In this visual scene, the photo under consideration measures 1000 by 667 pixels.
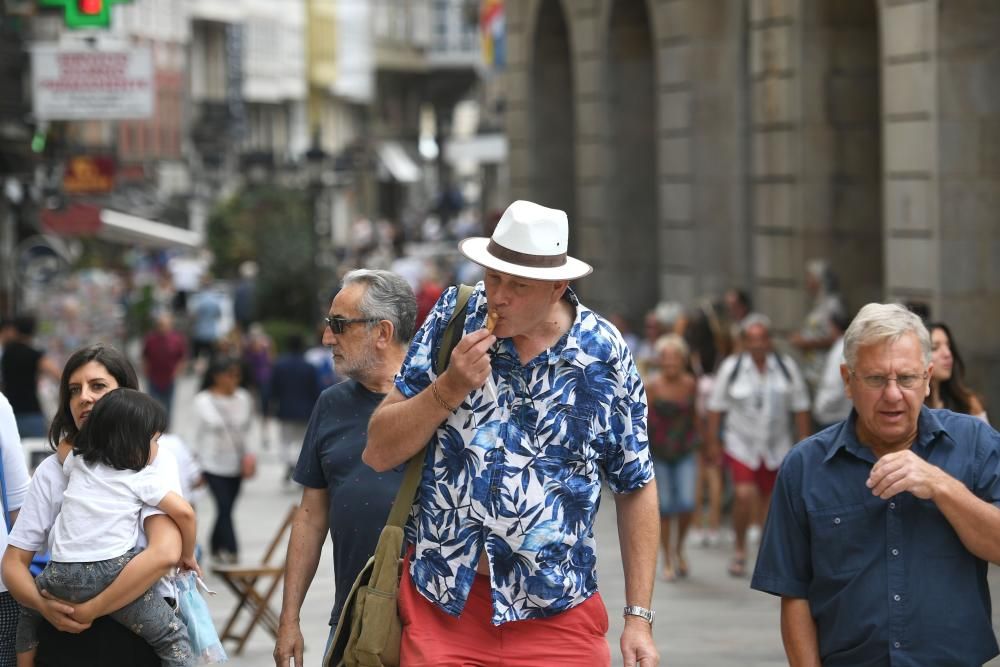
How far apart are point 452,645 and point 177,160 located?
63768 millimetres

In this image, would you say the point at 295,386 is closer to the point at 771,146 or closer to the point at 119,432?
the point at 771,146

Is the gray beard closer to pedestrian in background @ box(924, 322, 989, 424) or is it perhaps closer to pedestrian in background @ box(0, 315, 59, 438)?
pedestrian in background @ box(924, 322, 989, 424)

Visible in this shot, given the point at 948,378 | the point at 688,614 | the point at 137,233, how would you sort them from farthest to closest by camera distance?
the point at 137,233
the point at 688,614
the point at 948,378

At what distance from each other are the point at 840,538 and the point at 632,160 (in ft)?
65.8

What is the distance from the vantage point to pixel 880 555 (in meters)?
4.98

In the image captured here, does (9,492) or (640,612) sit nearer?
(640,612)

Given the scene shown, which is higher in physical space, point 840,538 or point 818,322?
point 840,538

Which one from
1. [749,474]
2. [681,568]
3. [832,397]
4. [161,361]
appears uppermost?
[832,397]

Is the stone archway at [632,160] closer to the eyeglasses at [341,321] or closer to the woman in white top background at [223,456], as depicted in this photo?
the woman in white top background at [223,456]

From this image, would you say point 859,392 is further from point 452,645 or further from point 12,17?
point 12,17

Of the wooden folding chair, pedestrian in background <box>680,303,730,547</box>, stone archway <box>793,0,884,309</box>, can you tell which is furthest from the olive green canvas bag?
stone archway <box>793,0,884,309</box>

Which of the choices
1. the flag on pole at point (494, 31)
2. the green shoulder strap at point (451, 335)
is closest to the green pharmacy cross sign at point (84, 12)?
the green shoulder strap at point (451, 335)

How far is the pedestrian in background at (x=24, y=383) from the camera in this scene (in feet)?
55.7

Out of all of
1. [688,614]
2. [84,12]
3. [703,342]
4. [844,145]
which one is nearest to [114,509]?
[688,614]
